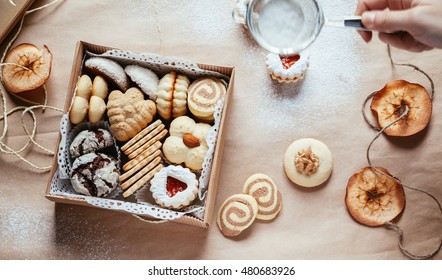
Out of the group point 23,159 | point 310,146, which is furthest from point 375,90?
point 23,159

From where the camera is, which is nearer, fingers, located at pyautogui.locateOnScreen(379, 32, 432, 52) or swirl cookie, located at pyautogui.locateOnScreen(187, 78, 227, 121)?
fingers, located at pyautogui.locateOnScreen(379, 32, 432, 52)

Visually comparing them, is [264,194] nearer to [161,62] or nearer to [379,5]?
[161,62]

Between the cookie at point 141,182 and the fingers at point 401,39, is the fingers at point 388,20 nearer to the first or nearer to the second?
the fingers at point 401,39

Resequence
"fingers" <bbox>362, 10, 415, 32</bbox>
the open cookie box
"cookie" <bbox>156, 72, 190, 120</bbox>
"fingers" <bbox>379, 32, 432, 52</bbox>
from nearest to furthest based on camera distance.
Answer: "fingers" <bbox>362, 10, 415, 32</bbox> < "fingers" <bbox>379, 32, 432, 52</bbox> < the open cookie box < "cookie" <bbox>156, 72, 190, 120</bbox>

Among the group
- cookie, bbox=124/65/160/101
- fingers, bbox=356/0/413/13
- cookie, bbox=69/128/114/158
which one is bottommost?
cookie, bbox=69/128/114/158

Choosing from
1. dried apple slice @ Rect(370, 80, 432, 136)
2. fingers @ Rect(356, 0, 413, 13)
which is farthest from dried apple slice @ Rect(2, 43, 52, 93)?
dried apple slice @ Rect(370, 80, 432, 136)

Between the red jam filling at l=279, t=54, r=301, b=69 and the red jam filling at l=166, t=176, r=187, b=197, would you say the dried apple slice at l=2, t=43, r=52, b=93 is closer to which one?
the red jam filling at l=166, t=176, r=187, b=197
